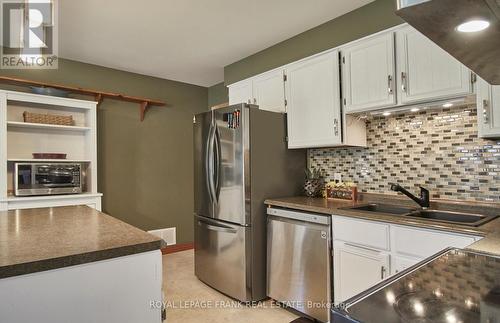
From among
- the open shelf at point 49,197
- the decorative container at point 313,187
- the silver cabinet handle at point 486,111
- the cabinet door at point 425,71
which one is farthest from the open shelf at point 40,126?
the silver cabinet handle at point 486,111

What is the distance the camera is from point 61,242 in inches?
44.4

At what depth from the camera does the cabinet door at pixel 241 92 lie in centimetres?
→ 330

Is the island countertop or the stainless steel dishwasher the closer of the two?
the island countertop

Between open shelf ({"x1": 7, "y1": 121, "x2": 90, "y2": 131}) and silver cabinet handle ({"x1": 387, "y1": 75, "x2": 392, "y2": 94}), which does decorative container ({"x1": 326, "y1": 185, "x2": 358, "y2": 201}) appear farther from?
open shelf ({"x1": 7, "y1": 121, "x2": 90, "y2": 131})

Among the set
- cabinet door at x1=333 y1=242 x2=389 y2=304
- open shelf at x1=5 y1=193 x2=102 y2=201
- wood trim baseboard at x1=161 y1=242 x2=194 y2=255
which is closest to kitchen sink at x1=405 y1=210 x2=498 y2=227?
cabinet door at x1=333 y1=242 x2=389 y2=304

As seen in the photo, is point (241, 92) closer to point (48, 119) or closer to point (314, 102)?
point (314, 102)

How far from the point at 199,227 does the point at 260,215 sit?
786 mm

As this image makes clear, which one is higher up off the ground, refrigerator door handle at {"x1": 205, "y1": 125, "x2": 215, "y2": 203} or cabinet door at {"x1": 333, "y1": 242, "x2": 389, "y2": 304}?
refrigerator door handle at {"x1": 205, "y1": 125, "x2": 215, "y2": 203}

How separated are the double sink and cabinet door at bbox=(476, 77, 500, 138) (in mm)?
494

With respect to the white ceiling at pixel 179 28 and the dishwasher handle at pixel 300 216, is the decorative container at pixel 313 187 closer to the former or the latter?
the dishwasher handle at pixel 300 216

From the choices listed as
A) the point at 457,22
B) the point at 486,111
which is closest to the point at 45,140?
the point at 457,22

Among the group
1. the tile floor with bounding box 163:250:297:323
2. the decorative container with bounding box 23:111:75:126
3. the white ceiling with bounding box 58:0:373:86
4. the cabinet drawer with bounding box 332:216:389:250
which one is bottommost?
the tile floor with bounding box 163:250:297:323

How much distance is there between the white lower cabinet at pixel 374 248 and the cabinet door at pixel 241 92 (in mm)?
1774

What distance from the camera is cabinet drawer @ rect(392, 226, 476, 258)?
5.04ft
